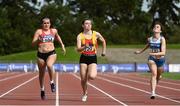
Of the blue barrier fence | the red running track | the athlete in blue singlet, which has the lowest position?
the blue barrier fence

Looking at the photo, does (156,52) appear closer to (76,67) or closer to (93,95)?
(93,95)

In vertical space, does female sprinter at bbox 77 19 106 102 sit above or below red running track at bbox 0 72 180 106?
above

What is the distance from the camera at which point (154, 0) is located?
109 meters

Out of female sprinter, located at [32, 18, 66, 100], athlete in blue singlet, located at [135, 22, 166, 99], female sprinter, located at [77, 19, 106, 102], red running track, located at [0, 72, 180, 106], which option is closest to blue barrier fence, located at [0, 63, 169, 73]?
red running track, located at [0, 72, 180, 106]

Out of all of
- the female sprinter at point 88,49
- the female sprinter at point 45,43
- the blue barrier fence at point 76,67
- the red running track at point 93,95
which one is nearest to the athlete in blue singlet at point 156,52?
the red running track at point 93,95

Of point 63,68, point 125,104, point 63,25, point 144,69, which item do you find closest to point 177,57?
point 144,69

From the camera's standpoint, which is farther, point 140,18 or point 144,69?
point 140,18

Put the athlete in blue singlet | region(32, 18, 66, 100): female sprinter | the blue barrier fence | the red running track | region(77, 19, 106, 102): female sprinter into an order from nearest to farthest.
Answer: the red running track
region(77, 19, 106, 102): female sprinter
region(32, 18, 66, 100): female sprinter
the athlete in blue singlet
the blue barrier fence

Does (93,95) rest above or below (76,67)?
above

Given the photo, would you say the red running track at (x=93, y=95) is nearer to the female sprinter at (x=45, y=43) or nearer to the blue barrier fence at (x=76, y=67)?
the female sprinter at (x=45, y=43)

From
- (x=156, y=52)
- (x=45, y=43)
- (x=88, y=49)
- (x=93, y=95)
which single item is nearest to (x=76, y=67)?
(x=93, y=95)

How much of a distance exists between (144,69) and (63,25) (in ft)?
154

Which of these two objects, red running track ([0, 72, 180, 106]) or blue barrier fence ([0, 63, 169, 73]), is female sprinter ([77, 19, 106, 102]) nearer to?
red running track ([0, 72, 180, 106])

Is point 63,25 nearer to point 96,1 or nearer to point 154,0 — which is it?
point 96,1
